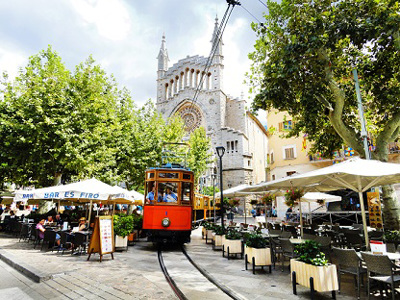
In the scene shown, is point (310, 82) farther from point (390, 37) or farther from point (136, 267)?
point (136, 267)

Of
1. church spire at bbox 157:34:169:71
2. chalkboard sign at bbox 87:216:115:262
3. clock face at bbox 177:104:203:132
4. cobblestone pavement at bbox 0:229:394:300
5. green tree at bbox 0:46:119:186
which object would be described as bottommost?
cobblestone pavement at bbox 0:229:394:300

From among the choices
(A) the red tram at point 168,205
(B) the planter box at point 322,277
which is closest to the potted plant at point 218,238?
(A) the red tram at point 168,205

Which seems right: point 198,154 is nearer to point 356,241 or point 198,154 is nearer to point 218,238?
point 218,238

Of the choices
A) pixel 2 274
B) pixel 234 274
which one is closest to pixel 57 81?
pixel 2 274

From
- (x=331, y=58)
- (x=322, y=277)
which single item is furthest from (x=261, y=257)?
(x=331, y=58)

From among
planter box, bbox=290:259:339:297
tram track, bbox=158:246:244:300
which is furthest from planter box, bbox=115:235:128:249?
planter box, bbox=290:259:339:297

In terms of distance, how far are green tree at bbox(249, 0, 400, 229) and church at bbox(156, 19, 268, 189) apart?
82.9 feet

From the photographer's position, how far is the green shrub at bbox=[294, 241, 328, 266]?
173 inches

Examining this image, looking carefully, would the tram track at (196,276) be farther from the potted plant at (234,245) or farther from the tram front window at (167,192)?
the tram front window at (167,192)

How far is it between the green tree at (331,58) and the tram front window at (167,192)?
4.73 m

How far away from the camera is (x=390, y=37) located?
7996 millimetres

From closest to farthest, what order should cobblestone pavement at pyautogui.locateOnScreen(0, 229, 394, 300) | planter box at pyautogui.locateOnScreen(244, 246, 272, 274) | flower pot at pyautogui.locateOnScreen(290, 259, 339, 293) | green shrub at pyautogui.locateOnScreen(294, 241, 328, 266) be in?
flower pot at pyautogui.locateOnScreen(290, 259, 339, 293) → green shrub at pyautogui.locateOnScreen(294, 241, 328, 266) → cobblestone pavement at pyautogui.locateOnScreen(0, 229, 394, 300) → planter box at pyautogui.locateOnScreen(244, 246, 272, 274)

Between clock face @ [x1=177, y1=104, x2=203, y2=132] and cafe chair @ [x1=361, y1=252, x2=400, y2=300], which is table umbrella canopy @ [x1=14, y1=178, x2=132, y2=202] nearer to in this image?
cafe chair @ [x1=361, y1=252, x2=400, y2=300]

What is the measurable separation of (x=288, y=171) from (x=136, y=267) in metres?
19.2
